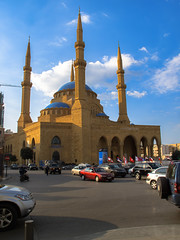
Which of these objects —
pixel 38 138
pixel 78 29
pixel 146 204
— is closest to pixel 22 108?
pixel 38 138

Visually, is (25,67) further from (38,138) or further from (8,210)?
(8,210)

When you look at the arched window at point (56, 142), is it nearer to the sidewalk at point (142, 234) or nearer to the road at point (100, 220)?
the road at point (100, 220)

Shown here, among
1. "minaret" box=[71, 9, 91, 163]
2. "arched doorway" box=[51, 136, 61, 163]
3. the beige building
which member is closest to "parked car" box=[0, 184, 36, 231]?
the beige building

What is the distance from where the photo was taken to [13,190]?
5766mm

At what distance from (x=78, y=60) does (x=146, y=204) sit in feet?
132

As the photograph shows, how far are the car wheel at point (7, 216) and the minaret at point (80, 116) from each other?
36419mm

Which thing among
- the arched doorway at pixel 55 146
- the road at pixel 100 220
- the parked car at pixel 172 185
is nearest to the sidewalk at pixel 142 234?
the road at pixel 100 220

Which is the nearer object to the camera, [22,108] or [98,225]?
[98,225]

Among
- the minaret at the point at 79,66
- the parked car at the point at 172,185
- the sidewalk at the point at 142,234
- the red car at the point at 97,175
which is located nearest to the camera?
the sidewalk at the point at 142,234

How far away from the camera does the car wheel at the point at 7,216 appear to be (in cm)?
524

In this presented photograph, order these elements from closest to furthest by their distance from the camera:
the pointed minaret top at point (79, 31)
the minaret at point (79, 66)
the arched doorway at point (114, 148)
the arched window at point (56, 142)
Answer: the arched window at point (56, 142), the minaret at point (79, 66), the pointed minaret top at point (79, 31), the arched doorway at point (114, 148)

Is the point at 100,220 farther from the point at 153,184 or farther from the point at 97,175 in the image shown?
the point at 97,175

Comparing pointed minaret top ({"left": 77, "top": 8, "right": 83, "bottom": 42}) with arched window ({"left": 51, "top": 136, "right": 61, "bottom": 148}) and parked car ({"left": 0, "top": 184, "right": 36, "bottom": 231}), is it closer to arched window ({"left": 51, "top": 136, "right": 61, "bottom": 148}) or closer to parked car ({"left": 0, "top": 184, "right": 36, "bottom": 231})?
arched window ({"left": 51, "top": 136, "right": 61, "bottom": 148})

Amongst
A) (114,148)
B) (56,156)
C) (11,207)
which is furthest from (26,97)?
(11,207)
